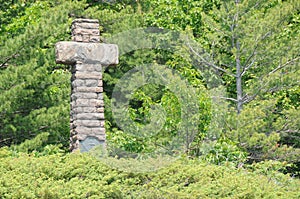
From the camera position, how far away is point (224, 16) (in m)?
15.8

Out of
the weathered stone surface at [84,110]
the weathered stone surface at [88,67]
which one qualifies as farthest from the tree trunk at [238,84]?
the weathered stone surface at [84,110]

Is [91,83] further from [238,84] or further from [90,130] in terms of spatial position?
[238,84]

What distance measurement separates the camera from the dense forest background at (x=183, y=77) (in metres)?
14.0

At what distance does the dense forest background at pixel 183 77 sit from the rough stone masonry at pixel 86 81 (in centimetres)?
175

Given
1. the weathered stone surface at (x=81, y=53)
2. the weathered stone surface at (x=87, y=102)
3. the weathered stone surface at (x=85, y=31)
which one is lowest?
the weathered stone surface at (x=87, y=102)

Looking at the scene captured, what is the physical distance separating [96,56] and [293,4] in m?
5.85

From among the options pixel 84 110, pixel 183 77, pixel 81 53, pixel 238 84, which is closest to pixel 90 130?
pixel 84 110

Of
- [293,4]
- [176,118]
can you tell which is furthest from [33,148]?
[293,4]

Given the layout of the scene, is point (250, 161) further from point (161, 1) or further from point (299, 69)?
point (161, 1)

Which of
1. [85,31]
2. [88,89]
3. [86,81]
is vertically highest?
[85,31]

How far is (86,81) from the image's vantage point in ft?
36.1

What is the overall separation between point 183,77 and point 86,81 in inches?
197

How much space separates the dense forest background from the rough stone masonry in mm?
1750

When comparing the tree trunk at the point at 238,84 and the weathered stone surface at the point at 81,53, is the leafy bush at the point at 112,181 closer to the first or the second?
the weathered stone surface at the point at 81,53
